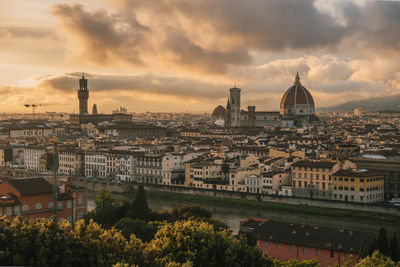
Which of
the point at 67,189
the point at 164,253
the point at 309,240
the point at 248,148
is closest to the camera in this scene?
the point at 164,253

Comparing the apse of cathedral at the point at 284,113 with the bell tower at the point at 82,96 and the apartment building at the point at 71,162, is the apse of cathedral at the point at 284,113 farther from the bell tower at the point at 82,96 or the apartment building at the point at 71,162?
the apartment building at the point at 71,162

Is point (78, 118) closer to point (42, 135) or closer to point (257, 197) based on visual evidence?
point (42, 135)

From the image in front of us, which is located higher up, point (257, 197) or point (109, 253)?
point (109, 253)

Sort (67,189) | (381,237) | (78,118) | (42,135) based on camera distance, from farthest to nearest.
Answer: (78,118)
(42,135)
(67,189)
(381,237)

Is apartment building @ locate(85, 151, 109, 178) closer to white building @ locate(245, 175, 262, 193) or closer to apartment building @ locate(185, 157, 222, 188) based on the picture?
apartment building @ locate(185, 157, 222, 188)

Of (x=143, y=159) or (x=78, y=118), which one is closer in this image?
(x=143, y=159)

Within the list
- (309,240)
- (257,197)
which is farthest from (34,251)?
(257,197)
